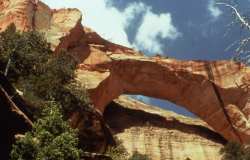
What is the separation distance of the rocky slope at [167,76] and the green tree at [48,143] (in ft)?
102

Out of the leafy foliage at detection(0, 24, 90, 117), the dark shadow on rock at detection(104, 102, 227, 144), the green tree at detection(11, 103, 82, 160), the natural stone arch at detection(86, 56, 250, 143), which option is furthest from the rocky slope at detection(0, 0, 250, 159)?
the green tree at detection(11, 103, 82, 160)

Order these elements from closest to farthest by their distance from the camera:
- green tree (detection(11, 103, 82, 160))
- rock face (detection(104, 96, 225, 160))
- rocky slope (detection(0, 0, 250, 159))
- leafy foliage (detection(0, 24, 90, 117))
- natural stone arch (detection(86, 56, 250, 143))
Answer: green tree (detection(11, 103, 82, 160)) → leafy foliage (detection(0, 24, 90, 117)) → rocky slope (detection(0, 0, 250, 159)) → rock face (detection(104, 96, 225, 160)) → natural stone arch (detection(86, 56, 250, 143))

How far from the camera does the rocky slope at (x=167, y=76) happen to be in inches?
2242

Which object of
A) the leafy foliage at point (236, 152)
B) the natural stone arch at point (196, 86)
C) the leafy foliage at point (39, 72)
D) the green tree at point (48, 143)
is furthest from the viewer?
the natural stone arch at point (196, 86)

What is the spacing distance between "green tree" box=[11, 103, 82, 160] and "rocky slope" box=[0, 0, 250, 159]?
31.0m

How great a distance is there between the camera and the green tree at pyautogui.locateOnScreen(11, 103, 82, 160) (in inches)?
884

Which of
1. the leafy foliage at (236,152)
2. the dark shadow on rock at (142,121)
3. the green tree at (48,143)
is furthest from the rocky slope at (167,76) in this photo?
the green tree at (48,143)

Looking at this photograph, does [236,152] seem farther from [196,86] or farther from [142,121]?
[142,121]

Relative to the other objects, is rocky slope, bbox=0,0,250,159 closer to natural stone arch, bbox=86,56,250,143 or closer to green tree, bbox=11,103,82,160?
natural stone arch, bbox=86,56,250,143

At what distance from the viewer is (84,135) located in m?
38.4

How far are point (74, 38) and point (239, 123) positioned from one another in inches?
715

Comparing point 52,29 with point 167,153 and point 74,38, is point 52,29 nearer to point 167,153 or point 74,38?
point 74,38

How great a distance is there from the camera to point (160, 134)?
196ft

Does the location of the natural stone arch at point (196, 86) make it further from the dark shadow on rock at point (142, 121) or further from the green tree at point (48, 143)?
the green tree at point (48, 143)
